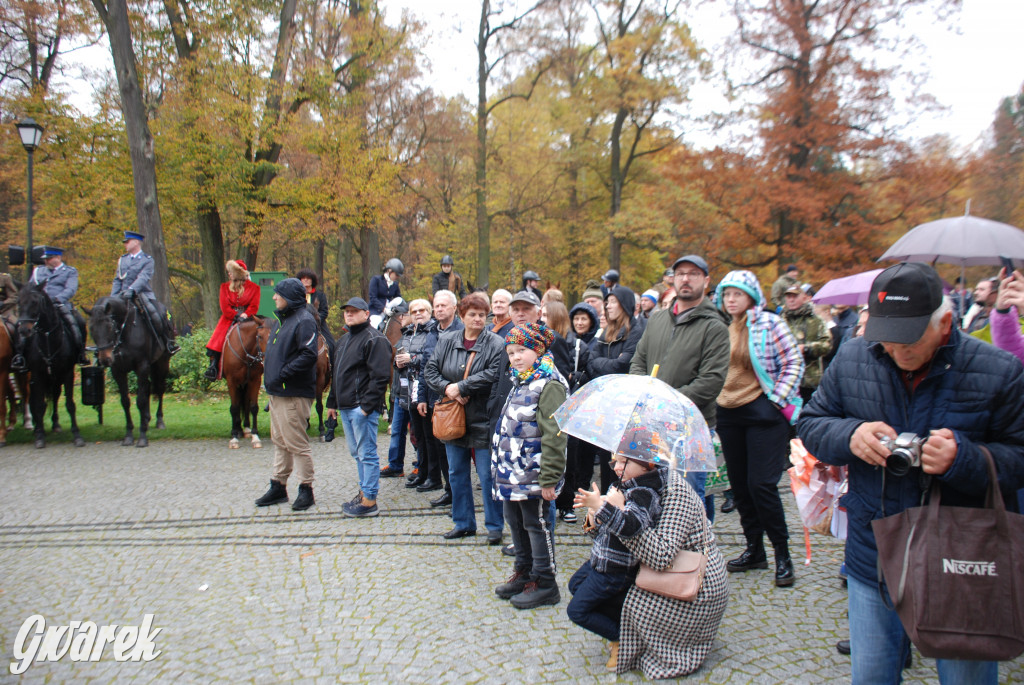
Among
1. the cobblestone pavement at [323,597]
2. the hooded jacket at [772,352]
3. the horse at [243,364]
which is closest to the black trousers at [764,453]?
the hooded jacket at [772,352]

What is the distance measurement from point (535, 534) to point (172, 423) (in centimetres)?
859

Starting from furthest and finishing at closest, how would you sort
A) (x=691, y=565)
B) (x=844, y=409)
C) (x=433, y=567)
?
(x=433, y=567) → (x=691, y=565) → (x=844, y=409)

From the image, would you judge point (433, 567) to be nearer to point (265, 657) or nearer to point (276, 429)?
point (265, 657)

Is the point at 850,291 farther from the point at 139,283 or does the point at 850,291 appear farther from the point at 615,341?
the point at 139,283

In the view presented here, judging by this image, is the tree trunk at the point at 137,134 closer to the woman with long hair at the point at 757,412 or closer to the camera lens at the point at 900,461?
the woman with long hair at the point at 757,412

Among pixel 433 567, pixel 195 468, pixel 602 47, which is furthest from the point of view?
pixel 602 47

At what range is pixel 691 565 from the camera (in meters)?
3.04

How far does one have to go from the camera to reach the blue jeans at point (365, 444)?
5.81m

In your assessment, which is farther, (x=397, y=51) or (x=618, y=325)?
(x=397, y=51)

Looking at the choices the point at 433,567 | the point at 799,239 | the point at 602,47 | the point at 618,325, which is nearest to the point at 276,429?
the point at 433,567

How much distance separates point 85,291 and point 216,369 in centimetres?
1632

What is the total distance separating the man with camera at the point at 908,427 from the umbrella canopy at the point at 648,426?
665mm

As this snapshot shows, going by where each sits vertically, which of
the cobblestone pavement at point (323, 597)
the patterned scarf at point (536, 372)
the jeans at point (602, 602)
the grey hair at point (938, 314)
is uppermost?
the grey hair at point (938, 314)

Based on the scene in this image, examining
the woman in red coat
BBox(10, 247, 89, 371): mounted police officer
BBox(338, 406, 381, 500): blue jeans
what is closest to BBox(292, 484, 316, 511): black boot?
BBox(338, 406, 381, 500): blue jeans
